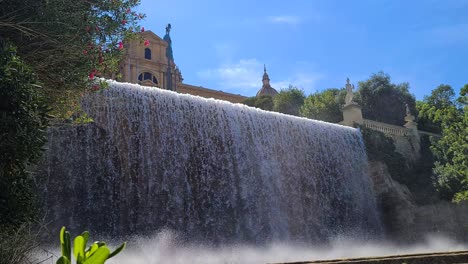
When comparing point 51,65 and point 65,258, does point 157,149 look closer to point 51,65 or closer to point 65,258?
point 51,65

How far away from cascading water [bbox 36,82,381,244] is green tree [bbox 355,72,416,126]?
651 inches

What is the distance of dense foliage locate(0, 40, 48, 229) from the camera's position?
426cm

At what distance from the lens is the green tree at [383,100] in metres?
33.6

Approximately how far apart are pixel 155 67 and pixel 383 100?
80.1 feet

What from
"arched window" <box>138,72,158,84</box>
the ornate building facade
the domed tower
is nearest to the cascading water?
the ornate building facade

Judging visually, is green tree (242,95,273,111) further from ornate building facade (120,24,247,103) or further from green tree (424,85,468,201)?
green tree (424,85,468,201)

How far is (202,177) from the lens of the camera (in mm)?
13656

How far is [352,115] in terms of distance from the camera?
73.9 ft

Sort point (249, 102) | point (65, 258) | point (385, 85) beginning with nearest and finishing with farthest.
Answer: point (65, 258) → point (385, 85) → point (249, 102)

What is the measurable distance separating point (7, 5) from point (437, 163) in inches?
793

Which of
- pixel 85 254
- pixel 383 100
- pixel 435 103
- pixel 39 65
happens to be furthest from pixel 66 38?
pixel 435 103

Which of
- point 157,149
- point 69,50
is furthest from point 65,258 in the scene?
point 157,149

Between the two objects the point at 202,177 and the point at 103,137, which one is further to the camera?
the point at 202,177

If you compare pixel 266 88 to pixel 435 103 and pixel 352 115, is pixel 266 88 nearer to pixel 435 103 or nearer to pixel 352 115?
pixel 435 103
